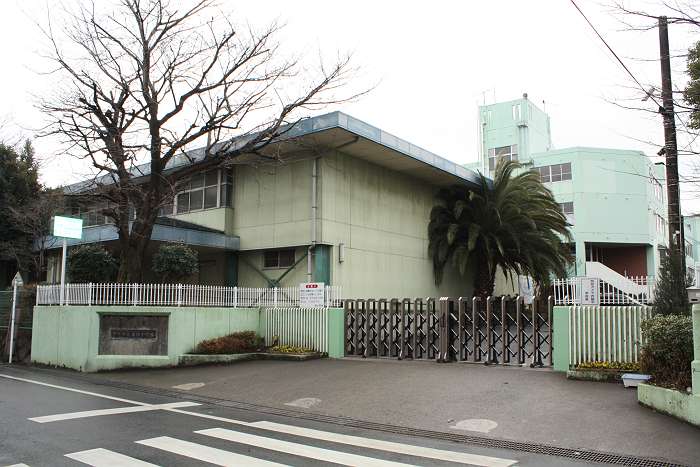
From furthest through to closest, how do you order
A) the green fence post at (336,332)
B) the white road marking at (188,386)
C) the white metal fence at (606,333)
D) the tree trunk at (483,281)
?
1. the tree trunk at (483,281)
2. the green fence post at (336,332)
3. the white road marking at (188,386)
4. the white metal fence at (606,333)

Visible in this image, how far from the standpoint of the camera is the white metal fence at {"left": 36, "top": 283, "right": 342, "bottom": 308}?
15.9m

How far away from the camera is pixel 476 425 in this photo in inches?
345

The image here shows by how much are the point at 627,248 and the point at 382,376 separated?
37.8 meters

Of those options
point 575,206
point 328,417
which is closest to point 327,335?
point 328,417

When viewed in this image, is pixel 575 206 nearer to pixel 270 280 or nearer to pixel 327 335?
pixel 270 280

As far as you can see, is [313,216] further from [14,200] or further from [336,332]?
[14,200]

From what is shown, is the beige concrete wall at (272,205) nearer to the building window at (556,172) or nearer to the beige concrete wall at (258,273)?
the beige concrete wall at (258,273)

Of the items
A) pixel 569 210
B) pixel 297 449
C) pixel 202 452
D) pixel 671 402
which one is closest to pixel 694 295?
pixel 671 402

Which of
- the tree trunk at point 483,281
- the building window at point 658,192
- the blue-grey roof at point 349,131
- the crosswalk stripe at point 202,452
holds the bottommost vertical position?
the crosswalk stripe at point 202,452

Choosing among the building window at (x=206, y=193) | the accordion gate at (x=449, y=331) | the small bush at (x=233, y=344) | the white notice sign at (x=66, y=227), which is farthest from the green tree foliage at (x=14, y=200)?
the accordion gate at (x=449, y=331)

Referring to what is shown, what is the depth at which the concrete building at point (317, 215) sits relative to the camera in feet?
68.0

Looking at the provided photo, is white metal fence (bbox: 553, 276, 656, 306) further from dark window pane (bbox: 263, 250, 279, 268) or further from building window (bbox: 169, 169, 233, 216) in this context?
building window (bbox: 169, 169, 233, 216)

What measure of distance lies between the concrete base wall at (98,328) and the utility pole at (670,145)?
892cm

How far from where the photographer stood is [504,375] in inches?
482
